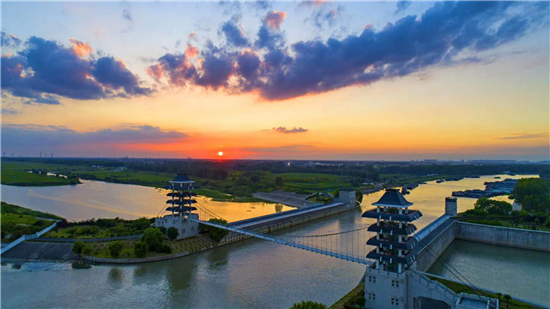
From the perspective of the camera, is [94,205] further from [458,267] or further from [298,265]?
[458,267]

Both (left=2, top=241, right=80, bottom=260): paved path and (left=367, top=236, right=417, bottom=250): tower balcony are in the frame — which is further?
(left=2, top=241, right=80, bottom=260): paved path

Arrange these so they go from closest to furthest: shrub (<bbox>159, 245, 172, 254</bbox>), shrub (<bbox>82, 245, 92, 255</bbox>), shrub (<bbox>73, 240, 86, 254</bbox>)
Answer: shrub (<bbox>82, 245, 92, 255</bbox>) < shrub (<bbox>73, 240, 86, 254</bbox>) < shrub (<bbox>159, 245, 172, 254</bbox>)

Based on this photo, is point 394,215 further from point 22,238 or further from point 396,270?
point 22,238

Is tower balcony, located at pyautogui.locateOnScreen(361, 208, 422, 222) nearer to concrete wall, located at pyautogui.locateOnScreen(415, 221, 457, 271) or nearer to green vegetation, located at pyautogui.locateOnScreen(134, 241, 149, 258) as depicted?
concrete wall, located at pyautogui.locateOnScreen(415, 221, 457, 271)

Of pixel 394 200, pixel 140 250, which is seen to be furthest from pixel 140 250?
pixel 394 200

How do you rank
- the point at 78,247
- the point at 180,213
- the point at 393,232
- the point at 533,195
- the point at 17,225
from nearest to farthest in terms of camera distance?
1. the point at 393,232
2. the point at 78,247
3. the point at 17,225
4. the point at 180,213
5. the point at 533,195

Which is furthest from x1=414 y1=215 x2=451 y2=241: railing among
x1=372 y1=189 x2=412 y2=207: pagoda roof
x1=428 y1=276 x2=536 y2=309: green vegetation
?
x1=372 y1=189 x2=412 y2=207: pagoda roof
